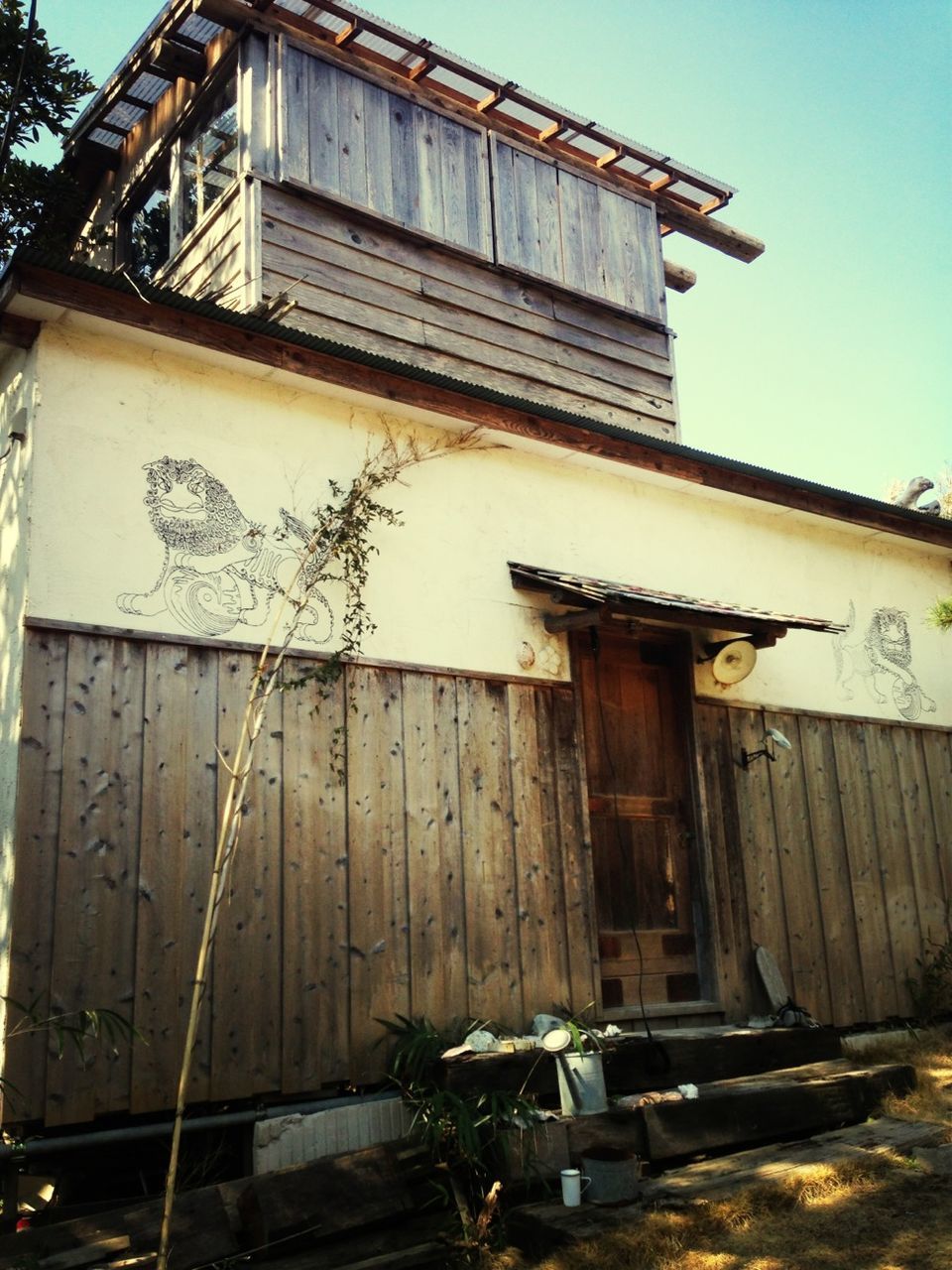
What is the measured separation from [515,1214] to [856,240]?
31.0 ft

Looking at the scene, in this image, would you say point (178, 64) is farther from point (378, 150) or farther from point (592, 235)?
point (592, 235)

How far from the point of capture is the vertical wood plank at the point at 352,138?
30.0 feet

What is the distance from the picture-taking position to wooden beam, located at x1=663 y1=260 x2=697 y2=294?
12.7 m

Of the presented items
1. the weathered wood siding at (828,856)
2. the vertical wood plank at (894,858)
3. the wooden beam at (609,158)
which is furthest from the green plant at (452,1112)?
the wooden beam at (609,158)

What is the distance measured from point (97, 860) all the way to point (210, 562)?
157 cm

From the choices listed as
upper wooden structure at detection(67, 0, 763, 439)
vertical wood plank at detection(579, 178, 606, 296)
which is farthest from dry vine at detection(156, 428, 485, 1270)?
vertical wood plank at detection(579, 178, 606, 296)

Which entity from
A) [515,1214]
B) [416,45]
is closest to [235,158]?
[416,45]

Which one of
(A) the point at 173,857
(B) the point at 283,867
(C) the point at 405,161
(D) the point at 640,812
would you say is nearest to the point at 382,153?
(C) the point at 405,161

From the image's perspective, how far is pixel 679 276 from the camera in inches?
501

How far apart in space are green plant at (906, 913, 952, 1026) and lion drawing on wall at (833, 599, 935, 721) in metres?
1.83

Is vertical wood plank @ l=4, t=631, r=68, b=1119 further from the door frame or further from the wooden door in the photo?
the wooden door

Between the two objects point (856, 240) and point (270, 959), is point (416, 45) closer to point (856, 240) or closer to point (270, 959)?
point (856, 240)

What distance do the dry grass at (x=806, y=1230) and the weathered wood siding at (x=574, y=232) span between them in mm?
7745

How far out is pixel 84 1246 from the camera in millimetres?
4047
